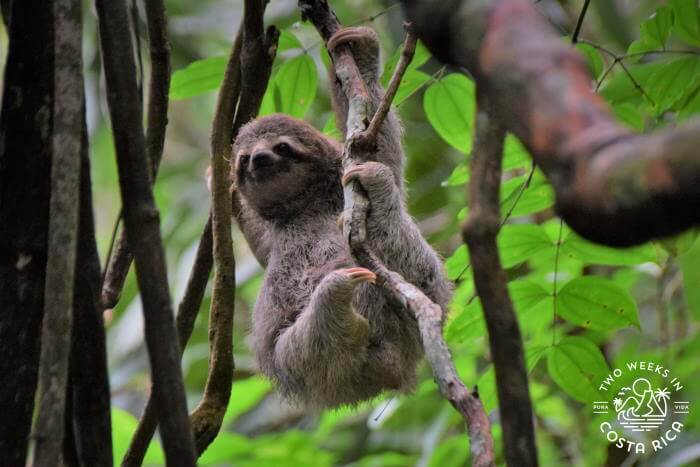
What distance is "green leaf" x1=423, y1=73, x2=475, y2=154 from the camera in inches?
152

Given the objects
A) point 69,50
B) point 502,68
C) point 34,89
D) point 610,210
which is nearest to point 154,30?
point 34,89

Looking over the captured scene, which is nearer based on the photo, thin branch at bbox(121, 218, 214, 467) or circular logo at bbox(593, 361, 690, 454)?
thin branch at bbox(121, 218, 214, 467)

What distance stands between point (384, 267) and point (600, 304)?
1280mm

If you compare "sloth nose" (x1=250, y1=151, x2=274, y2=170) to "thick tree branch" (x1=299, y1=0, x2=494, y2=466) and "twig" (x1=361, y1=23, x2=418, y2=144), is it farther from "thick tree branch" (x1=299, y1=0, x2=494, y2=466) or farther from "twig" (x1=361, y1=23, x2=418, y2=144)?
"twig" (x1=361, y1=23, x2=418, y2=144)

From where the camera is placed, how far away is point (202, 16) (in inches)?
349

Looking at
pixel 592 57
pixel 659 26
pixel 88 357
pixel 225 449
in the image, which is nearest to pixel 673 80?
pixel 659 26

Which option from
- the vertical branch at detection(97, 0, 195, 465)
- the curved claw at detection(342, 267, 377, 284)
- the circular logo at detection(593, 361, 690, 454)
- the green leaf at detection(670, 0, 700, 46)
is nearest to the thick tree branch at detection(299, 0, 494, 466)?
the curved claw at detection(342, 267, 377, 284)

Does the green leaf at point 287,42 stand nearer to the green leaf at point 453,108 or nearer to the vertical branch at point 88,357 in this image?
the green leaf at point 453,108

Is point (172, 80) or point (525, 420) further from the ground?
point (172, 80)

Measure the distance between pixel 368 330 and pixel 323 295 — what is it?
1.14ft

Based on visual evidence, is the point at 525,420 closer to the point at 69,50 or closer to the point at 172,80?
the point at 69,50

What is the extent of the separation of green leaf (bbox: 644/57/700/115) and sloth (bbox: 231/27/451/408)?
122 centimetres

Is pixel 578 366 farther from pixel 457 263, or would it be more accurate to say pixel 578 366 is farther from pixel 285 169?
pixel 285 169

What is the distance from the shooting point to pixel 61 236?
1908 mm
